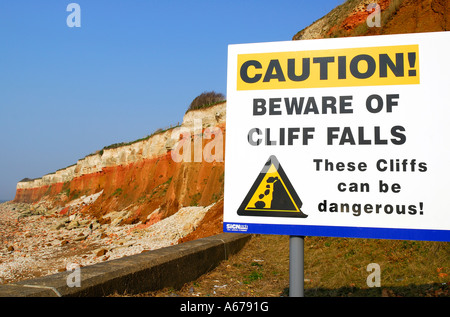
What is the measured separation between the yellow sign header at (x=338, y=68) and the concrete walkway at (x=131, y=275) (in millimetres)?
2553

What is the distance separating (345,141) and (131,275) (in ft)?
9.90

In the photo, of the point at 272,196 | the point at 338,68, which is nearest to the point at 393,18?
the point at 338,68

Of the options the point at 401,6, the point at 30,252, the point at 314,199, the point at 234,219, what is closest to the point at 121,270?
the point at 234,219

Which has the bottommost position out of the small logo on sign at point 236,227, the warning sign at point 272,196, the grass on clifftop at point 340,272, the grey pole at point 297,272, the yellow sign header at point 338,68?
the grass on clifftop at point 340,272

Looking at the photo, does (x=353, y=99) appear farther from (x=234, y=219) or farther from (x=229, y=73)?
(x=234, y=219)

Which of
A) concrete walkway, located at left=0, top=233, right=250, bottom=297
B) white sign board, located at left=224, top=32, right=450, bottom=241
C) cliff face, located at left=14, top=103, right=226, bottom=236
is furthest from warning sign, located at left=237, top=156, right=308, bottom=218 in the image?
cliff face, located at left=14, top=103, right=226, bottom=236

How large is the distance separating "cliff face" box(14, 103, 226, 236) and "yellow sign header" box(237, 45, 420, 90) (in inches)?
A: 419

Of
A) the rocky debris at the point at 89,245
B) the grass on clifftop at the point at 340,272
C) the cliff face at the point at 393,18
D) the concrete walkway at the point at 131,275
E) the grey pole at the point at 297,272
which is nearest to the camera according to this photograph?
the grey pole at the point at 297,272

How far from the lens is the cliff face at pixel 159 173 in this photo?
24.6 meters

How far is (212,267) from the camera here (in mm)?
6312

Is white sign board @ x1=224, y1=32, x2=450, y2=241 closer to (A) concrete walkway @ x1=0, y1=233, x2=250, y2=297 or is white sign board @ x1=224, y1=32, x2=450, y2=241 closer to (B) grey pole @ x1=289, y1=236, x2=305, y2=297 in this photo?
(B) grey pole @ x1=289, y1=236, x2=305, y2=297

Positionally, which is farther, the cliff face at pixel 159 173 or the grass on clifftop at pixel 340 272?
the cliff face at pixel 159 173

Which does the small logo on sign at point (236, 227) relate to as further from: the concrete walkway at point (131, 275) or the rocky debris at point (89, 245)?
the rocky debris at point (89, 245)

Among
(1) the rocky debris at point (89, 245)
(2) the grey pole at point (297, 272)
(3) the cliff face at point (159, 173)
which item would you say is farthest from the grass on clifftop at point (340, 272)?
(1) the rocky debris at point (89, 245)
